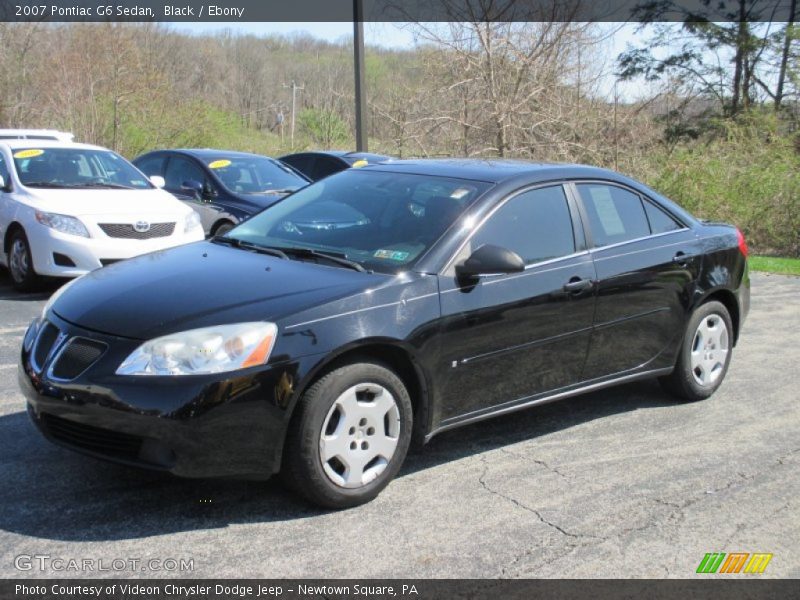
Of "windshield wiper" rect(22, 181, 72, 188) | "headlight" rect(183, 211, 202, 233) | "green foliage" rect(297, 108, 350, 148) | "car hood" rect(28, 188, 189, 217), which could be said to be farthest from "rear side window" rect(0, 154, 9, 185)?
"green foliage" rect(297, 108, 350, 148)

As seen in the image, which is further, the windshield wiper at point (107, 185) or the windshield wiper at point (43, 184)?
the windshield wiper at point (107, 185)

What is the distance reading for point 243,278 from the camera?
13.5 feet

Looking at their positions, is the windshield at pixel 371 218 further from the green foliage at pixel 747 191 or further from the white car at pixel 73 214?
the green foliage at pixel 747 191

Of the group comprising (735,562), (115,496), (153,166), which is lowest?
(735,562)

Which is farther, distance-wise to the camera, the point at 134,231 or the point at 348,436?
the point at 134,231

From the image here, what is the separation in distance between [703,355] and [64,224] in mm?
5980

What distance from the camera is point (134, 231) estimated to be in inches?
340

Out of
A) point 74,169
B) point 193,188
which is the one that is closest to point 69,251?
point 74,169

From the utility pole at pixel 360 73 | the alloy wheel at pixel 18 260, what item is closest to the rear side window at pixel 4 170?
the alloy wheel at pixel 18 260

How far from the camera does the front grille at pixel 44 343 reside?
3.84 meters

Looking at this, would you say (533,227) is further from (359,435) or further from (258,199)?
(258,199)

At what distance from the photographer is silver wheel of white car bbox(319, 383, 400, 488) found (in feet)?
12.4

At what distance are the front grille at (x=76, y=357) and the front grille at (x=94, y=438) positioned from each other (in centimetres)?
20

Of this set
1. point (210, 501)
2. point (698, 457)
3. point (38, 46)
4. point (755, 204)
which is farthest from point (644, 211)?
point (38, 46)
